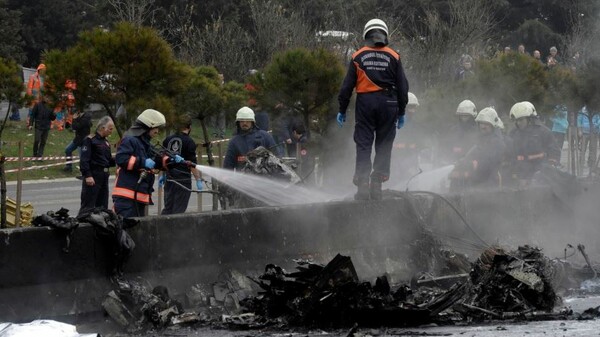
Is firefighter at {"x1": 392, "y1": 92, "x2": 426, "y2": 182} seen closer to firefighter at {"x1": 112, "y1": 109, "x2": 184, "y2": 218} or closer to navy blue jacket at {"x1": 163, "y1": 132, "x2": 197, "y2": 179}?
navy blue jacket at {"x1": 163, "y1": 132, "x2": 197, "y2": 179}

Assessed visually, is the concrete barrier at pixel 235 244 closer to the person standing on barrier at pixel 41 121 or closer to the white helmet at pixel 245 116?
the white helmet at pixel 245 116

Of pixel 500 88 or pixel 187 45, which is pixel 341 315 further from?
pixel 187 45

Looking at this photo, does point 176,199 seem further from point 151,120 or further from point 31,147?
point 31,147

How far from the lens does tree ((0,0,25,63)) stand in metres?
36.2

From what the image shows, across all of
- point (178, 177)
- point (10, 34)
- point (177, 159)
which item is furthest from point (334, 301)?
point (10, 34)

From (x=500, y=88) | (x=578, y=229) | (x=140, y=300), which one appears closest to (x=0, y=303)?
(x=140, y=300)

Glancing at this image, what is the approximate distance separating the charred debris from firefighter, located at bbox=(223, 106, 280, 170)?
474 cm

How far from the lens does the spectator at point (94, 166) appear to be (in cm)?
1446

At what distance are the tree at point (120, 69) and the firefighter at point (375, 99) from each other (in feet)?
13.5

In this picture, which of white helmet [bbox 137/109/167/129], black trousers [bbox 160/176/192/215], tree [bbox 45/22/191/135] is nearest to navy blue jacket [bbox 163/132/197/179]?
black trousers [bbox 160/176/192/215]

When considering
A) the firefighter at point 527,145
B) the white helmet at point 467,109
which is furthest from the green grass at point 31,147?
the firefighter at point 527,145

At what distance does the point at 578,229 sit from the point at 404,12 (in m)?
29.9

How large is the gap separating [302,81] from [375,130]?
541cm

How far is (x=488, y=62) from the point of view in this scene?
2277 centimetres
